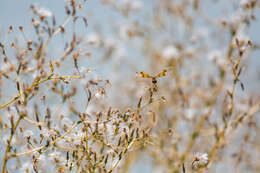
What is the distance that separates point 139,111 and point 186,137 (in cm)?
268

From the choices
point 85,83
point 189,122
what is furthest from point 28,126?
point 189,122

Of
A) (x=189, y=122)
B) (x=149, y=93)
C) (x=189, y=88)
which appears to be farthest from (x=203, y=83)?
(x=149, y=93)

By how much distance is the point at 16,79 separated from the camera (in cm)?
141

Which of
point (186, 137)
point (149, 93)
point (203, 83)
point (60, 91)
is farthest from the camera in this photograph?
point (203, 83)

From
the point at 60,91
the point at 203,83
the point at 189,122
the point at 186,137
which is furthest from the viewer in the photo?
the point at 203,83

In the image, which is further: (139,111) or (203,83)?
(203,83)

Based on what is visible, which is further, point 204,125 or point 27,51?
point 204,125

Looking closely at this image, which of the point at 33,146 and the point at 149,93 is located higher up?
the point at 149,93

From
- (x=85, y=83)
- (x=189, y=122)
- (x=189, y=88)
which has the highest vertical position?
(x=189, y=88)

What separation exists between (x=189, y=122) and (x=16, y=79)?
2636 mm

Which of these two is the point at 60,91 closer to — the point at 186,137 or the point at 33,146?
the point at 33,146

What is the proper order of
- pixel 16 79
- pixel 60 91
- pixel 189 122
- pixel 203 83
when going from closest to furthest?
pixel 16 79, pixel 60 91, pixel 189 122, pixel 203 83

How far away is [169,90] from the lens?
445 centimetres

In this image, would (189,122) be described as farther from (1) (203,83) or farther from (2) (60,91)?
(2) (60,91)
